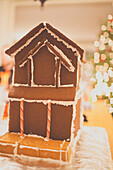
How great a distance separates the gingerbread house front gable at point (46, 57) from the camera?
1018 mm

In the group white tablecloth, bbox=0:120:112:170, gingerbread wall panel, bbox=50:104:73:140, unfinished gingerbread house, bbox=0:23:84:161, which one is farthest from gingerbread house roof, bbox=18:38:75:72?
white tablecloth, bbox=0:120:112:170

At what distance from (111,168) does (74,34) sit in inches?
155

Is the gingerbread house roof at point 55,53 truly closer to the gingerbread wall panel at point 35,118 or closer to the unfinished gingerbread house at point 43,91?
the unfinished gingerbread house at point 43,91

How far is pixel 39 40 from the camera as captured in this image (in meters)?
1.06

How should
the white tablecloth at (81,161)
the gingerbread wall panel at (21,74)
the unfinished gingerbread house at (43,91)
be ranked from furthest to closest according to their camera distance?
the gingerbread wall panel at (21,74), the unfinished gingerbread house at (43,91), the white tablecloth at (81,161)

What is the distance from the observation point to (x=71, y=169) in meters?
0.84

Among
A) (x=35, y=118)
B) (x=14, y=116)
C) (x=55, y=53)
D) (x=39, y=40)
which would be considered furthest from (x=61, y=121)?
(x=39, y=40)

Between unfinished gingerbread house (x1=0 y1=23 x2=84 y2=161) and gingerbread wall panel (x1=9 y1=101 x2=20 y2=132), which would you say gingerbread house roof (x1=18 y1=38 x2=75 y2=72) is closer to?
unfinished gingerbread house (x1=0 y1=23 x2=84 y2=161)

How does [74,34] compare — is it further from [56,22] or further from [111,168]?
[111,168]

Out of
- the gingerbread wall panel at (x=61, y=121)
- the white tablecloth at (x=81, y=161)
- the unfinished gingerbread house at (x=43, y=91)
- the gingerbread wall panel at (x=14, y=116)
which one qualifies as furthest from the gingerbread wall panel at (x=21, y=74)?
the white tablecloth at (x=81, y=161)

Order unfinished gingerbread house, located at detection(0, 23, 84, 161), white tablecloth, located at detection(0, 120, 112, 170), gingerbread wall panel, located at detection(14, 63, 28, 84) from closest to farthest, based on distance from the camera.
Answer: white tablecloth, located at detection(0, 120, 112, 170) → unfinished gingerbread house, located at detection(0, 23, 84, 161) → gingerbread wall panel, located at detection(14, 63, 28, 84)

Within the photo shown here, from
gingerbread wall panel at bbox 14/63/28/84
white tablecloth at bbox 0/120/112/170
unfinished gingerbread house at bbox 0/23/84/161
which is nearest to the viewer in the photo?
white tablecloth at bbox 0/120/112/170

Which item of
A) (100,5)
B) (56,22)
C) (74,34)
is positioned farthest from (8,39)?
(100,5)

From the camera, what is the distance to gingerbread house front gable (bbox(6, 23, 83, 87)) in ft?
3.34
